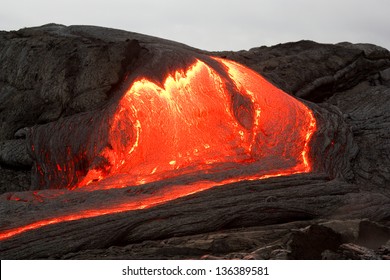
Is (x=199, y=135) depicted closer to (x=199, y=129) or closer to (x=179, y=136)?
(x=199, y=129)

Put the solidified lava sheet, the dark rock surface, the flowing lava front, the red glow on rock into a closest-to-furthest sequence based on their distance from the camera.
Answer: the dark rock surface → the flowing lava front → the solidified lava sheet → the red glow on rock

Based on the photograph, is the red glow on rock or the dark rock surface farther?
the red glow on rock

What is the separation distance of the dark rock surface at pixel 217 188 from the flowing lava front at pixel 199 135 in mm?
479

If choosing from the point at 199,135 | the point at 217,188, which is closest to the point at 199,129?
the point at 199,135

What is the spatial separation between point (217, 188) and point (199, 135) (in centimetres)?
259

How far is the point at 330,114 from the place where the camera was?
18.8 metres

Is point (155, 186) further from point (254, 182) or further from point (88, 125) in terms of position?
point (88, 125)

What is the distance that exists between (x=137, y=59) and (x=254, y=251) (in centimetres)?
792

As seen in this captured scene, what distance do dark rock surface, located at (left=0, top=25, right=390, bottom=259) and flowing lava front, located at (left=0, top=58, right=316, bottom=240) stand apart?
479 mm

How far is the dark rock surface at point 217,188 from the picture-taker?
1274 cm

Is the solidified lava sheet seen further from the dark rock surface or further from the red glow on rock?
the dark rock surface

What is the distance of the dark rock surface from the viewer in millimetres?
12742

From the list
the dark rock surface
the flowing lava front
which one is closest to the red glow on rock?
the flowing lava front

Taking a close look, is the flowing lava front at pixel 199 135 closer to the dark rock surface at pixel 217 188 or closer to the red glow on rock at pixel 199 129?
the red glow on rock at pixel 199 129
